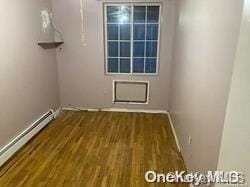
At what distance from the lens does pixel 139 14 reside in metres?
4.16

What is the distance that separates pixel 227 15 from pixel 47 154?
2.78 m

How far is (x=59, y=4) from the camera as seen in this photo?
4.16 metres

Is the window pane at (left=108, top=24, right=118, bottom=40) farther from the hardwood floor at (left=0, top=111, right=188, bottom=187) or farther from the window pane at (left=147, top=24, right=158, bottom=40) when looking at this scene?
the hardwood floor at (left=0, top=111, right=188, bottom=187)

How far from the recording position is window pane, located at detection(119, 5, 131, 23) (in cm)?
414

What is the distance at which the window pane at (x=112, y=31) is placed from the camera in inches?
167

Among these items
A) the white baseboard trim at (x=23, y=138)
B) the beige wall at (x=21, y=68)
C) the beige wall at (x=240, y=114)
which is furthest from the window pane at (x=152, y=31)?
the beige wall at (x=240, y=114)

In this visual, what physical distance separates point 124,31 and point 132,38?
8.3 inches

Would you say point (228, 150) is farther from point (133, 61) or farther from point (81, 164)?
point (133, 61)

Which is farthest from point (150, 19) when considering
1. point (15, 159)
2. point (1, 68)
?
point (15, 159)

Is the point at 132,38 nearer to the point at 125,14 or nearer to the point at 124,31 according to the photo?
the point at 124,31

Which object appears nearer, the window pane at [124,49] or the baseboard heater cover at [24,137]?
the baseboard heater cover at [24,137]

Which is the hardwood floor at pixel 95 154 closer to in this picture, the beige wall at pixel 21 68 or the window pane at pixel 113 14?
the beige wall at pixel 21 68

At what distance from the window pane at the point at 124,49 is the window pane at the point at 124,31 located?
0.39 ft

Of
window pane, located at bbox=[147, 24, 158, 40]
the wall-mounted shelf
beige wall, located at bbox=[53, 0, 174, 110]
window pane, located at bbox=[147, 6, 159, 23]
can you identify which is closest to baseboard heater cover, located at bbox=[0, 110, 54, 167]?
beige wall, located at bbox=[53, 0, 174, 110]
